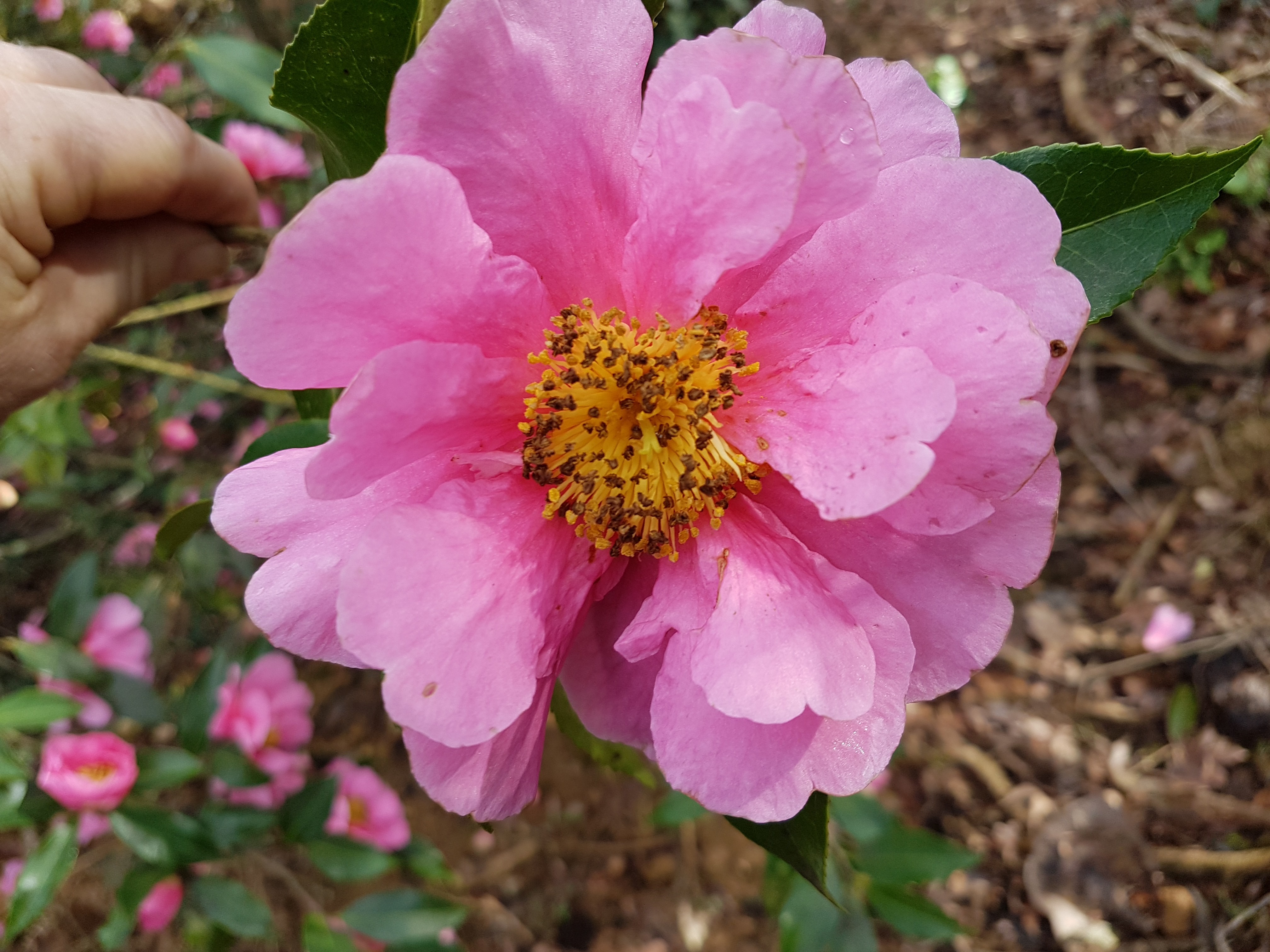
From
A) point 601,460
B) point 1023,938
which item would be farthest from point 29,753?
point 1023,938

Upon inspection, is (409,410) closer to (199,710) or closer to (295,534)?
(295,534)

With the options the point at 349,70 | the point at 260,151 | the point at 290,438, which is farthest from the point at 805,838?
the point at 260,151

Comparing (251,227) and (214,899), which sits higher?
(251,227)

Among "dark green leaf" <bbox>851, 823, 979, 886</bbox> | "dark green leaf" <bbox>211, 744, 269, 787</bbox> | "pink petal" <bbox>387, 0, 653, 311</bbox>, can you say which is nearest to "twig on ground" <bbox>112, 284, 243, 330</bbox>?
"dark green leaf" <bbox>211, 744, 269, 787</bbox>

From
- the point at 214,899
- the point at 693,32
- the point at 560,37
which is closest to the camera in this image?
the point at 560,37

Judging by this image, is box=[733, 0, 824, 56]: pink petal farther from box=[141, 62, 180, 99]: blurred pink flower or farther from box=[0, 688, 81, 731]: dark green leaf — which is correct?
box=[141, 62, 180, 99]: blurred pink flower

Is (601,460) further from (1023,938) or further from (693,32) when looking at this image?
(693,32)

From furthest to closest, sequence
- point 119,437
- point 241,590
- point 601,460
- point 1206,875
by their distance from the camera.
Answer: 1. point 119,437
2. point 241,590
3. point 1206,875
4. point 601,460
